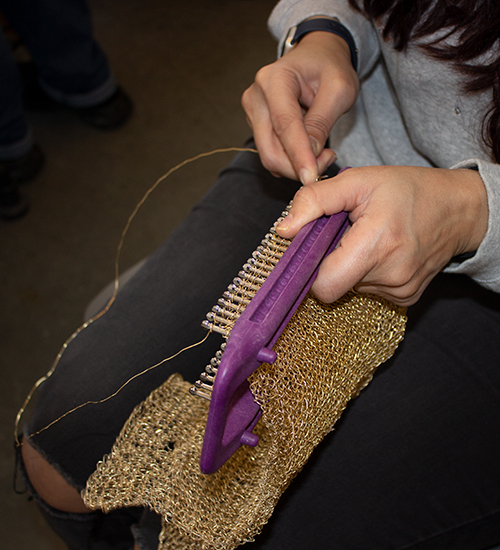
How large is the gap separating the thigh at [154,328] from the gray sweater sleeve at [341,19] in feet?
0.89

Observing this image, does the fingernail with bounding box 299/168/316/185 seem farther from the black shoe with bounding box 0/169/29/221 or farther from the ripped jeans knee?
the black shoe with bounding box 0/169/29/221

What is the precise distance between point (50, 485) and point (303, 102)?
0.81 meters

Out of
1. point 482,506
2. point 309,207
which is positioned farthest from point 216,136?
point 482,506

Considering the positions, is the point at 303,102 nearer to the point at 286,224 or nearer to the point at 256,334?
the point at 286,224

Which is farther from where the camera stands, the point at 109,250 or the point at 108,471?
the point at 109,250

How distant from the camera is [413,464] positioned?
0.78 metres

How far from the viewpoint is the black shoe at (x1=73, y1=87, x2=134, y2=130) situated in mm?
2145

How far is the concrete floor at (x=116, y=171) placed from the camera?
5.61 ft

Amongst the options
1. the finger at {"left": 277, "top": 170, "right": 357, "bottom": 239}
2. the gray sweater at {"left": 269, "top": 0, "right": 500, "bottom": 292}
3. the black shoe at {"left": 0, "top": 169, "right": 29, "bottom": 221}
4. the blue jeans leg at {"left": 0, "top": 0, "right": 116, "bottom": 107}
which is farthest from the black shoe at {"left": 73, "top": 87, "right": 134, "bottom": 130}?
the finger at {"left": 277, "top": 170, "right": 357, "bottom": 239}

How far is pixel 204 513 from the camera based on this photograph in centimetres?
72

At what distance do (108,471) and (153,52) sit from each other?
222 cm

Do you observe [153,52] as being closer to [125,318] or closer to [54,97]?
[54,97]

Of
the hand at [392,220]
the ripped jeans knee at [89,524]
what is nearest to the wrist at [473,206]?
the hand at [392,220]

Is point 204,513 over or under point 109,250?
over
